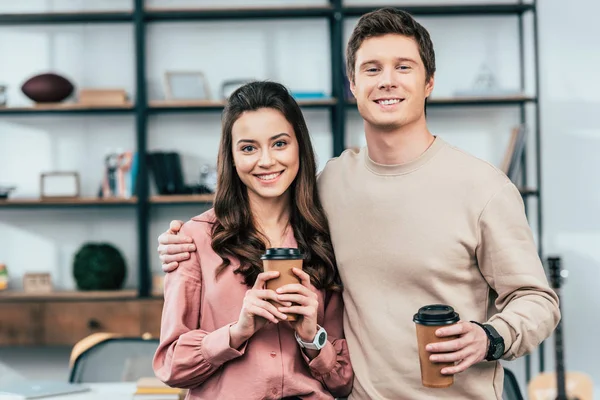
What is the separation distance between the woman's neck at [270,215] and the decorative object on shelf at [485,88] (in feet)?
9.07

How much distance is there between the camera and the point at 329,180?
6.58 feet

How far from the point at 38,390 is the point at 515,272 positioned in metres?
1.45

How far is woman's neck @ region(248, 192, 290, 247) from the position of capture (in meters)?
1.92

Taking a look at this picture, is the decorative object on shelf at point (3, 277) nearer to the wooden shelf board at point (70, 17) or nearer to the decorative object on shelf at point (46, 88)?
the decorative object on shelf at point (46, 88)

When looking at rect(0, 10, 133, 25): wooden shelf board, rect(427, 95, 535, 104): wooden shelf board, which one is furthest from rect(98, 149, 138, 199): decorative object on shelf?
rect(427, 95, 535, 104): wooden shelf board

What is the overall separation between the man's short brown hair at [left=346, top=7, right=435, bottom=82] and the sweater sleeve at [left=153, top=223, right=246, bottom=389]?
0.60 metres

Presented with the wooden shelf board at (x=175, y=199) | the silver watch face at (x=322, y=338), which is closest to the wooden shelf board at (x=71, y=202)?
the wooden shelf board at (x=175, y=199)

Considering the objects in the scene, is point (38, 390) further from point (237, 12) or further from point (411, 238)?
point (237, 12)

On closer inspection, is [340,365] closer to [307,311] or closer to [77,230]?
[307,311]

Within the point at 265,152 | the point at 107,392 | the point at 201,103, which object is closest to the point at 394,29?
the point at 265,152

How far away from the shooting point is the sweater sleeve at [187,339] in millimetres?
1730

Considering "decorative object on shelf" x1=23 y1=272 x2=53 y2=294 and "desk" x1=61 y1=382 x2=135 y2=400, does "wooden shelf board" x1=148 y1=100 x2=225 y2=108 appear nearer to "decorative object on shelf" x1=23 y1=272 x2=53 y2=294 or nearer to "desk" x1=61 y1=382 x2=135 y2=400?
"decorative object on shelf" x1=23 y1=272 x2=53 y2=294

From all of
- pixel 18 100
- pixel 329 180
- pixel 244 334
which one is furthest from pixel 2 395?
pixel 18 100

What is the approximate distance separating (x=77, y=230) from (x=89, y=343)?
6.91 feet
